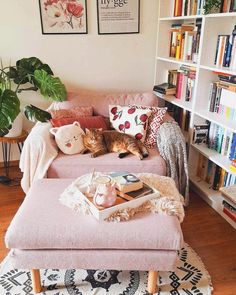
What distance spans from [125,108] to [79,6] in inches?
41.7

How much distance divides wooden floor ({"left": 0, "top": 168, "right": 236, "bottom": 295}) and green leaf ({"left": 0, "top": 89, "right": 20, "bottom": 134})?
0.70 meters

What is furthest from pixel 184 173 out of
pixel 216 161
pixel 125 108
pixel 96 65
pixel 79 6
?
pixel 79 6

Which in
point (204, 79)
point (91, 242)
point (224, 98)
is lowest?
point (91, 242)

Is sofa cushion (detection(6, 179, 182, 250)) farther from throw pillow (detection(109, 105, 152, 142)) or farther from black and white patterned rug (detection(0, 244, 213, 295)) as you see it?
throw pillow (detection(109, 105, 152, 142))

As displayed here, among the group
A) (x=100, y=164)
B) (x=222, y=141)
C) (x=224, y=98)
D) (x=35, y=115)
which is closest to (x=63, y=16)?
(x=35, y=115)

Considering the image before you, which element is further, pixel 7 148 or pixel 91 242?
pixel 7 148

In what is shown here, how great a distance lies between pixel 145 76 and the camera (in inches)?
120

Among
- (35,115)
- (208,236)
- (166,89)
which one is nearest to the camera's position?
(208,236)

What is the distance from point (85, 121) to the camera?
7.89 ft

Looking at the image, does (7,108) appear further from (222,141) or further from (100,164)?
(222,141)

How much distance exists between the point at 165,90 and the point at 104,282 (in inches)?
74.5

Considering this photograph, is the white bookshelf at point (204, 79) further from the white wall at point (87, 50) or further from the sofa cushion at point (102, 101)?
the sofa cushion at point (102, 101)

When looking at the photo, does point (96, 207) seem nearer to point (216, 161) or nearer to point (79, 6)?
point (216, 161)

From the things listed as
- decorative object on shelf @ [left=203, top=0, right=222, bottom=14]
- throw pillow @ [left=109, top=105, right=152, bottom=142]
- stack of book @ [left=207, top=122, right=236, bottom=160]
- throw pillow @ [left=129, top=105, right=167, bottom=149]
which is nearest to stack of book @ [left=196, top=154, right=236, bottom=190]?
stack of book @ [left=207, top=122, right=236, bottom=160]
